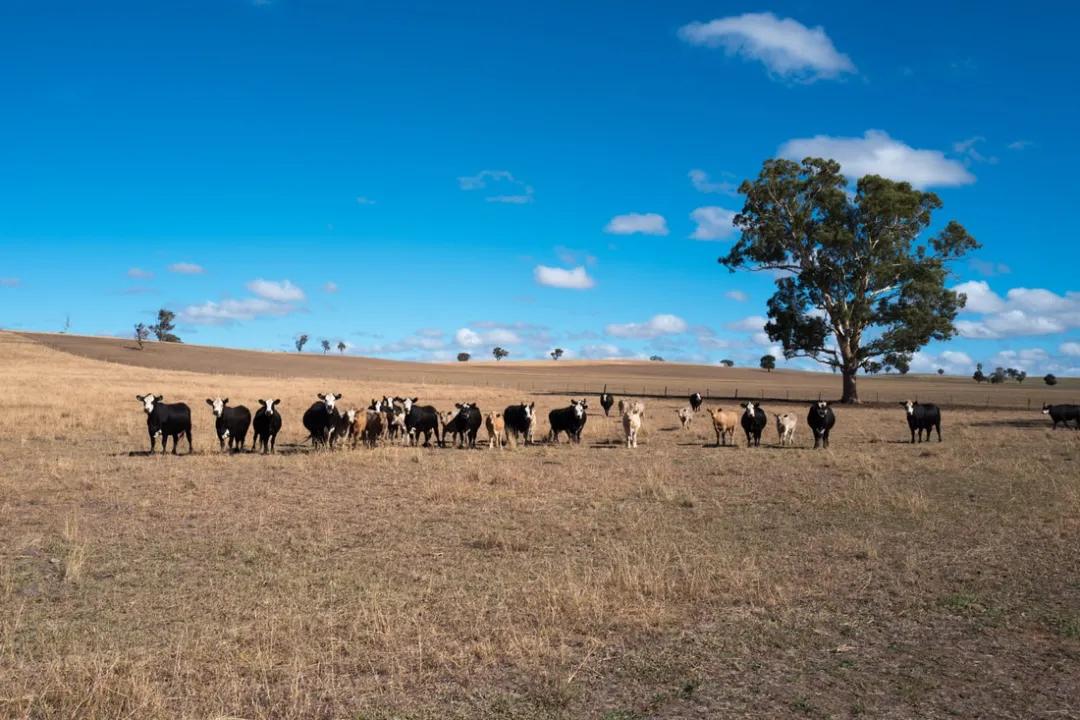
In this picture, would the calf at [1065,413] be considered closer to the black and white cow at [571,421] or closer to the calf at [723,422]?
the calf at [723,422]

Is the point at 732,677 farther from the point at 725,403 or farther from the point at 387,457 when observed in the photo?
the point at 725,403

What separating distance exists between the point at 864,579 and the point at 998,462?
44.6 ft

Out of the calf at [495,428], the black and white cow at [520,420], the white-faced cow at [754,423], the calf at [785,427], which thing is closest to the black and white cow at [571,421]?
the black and white cow at [520,420]

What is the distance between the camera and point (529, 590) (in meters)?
8.97

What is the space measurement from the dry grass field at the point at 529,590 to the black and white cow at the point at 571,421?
5904 millimetres

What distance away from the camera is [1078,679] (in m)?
6.70

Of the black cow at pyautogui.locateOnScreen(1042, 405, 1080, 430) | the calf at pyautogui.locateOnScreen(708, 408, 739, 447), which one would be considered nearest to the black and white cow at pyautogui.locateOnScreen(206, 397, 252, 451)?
the calf at pyautogui.locateOnScreen(708, 408, 739, 447)

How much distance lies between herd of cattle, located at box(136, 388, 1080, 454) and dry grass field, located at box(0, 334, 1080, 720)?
7.69 ft

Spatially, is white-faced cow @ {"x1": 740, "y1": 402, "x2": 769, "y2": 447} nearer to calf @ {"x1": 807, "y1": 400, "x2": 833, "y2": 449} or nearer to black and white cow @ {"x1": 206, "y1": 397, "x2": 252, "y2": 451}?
calf @ {"x1": 807, "y1": 400, "x2": 833, "y2": 449}

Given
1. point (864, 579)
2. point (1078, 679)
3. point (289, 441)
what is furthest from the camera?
point (289, 441)

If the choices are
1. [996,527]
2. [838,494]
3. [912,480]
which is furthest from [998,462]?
[996,527]

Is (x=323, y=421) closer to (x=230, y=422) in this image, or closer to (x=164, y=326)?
(x=230, y=422)

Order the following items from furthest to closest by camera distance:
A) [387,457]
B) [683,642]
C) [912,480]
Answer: [387,457], [912,480], [683,642]

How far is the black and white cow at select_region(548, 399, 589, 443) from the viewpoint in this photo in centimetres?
2525
